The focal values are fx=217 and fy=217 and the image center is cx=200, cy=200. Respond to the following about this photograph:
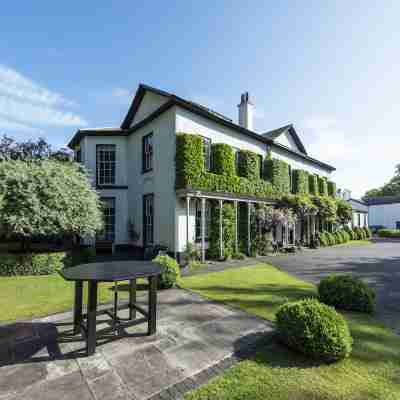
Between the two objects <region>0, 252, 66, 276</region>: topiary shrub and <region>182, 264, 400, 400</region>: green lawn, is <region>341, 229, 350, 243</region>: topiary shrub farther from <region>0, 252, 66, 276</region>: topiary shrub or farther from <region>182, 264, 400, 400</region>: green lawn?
<region>0, 252, 66, 276</region>: topiary shrub

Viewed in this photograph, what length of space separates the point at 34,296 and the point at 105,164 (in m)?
10.1

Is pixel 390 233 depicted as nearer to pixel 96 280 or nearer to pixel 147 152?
pixel 147 152

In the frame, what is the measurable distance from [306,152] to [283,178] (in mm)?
7479

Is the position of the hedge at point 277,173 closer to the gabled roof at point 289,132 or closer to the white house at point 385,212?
the gabled roof at point 289,132

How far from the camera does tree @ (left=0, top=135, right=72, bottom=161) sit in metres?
15.6

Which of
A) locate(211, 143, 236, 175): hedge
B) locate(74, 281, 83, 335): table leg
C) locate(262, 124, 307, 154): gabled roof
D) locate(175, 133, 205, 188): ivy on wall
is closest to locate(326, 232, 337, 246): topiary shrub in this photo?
locate(262, 124, 307, 154): gabled roof

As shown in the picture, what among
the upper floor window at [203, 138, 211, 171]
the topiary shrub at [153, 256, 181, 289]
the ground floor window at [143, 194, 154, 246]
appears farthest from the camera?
the ground floor window at [143, 194, 154, 246]

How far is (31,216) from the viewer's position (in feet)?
25.5

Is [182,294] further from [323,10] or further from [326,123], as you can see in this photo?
[326,123]

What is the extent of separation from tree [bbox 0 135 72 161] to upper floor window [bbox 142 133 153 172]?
6873 millimetres

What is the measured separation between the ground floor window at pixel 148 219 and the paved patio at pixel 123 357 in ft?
25.6

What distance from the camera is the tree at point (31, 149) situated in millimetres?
15594

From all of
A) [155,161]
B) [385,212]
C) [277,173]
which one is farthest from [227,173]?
[385,212]

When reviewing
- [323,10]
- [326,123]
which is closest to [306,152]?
[326,123]
